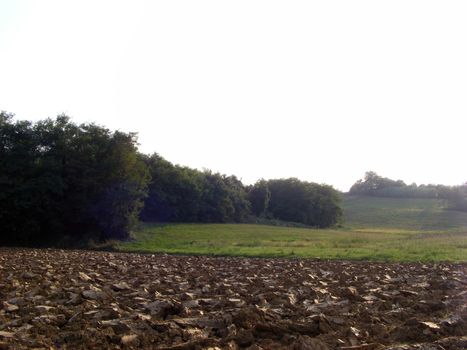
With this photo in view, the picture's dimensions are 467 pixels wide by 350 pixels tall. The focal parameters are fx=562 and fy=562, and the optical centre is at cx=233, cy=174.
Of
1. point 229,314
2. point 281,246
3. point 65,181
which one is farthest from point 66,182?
point 229,314

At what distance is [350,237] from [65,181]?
3001cm

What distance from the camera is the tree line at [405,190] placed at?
125 m

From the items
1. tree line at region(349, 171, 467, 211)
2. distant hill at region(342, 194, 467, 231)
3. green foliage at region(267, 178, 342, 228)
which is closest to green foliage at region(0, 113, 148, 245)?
green foliage at region(267, 178, 342, 228)

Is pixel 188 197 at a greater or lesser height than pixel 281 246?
greater

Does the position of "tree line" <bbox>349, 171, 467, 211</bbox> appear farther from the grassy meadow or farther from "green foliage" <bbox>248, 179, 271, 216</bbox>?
"green foliage" <bbox>248, 179, 271, 216</bbox>

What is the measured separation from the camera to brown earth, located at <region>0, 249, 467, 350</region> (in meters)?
8.59

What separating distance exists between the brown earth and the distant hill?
8044 cm

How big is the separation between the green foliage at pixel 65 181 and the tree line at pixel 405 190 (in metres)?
91.8

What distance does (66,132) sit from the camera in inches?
2025

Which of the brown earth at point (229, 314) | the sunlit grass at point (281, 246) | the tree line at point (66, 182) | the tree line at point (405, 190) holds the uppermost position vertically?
the tree line at point (405, 190)

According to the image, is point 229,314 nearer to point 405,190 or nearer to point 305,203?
point 305,203

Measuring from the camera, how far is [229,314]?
33.9ft

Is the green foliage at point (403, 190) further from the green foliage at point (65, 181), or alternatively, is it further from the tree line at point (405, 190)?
the green foliage at point (65, 181)

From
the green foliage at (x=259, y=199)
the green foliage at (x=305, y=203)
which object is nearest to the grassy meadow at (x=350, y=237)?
the green foliage at (x=305, y=203)
